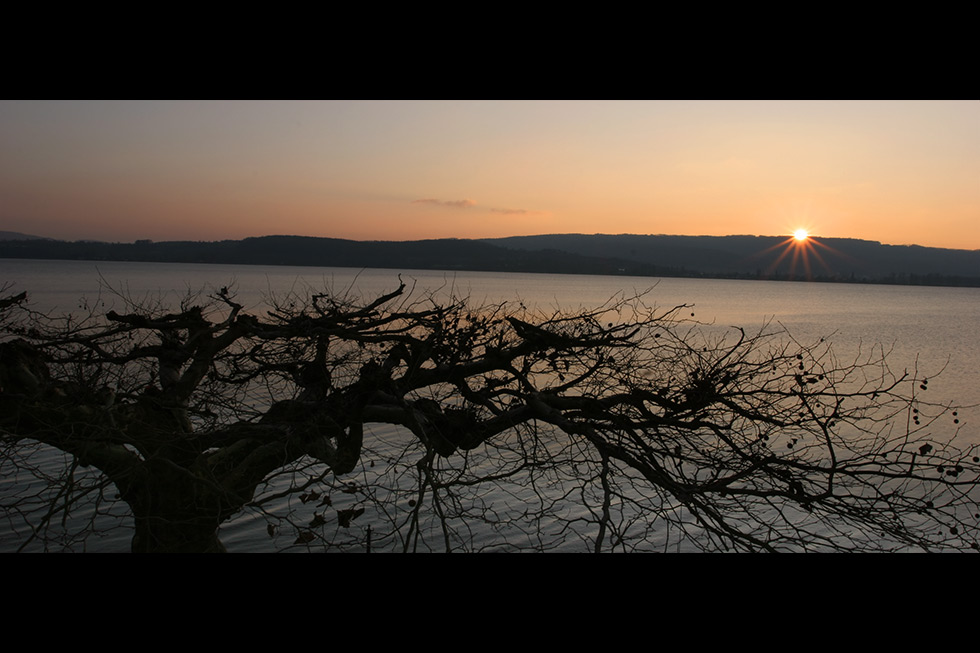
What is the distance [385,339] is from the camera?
5.01 m

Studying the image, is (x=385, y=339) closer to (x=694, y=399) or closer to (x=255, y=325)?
(x=255, y=325)

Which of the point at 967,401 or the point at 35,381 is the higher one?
the point at 35,381

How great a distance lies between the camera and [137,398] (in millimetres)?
5105

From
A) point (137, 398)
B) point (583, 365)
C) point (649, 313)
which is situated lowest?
point (137, 398)

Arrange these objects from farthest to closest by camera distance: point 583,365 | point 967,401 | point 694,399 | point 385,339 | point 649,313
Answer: point 967,401 → point 649,313 → point 583,365 → point 385,339 → point 694,399
